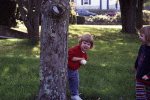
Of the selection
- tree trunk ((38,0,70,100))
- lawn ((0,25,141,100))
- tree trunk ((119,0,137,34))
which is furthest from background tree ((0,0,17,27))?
tree trunk ((38,0,70,100))

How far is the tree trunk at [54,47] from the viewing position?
298cm

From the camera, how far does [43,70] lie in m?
3.21

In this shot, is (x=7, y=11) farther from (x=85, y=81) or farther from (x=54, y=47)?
(x=54, y=47)

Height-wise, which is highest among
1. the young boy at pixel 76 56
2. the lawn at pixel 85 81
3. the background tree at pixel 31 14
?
the background tree at pixel 31 14

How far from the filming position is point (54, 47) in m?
3.08

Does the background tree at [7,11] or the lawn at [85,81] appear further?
the background tree at [7,11]

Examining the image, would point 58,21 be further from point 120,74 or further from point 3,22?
point 3,22

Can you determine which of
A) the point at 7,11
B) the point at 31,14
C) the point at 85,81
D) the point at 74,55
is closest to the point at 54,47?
the point at 74,55

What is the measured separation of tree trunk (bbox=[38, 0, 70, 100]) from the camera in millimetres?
2982

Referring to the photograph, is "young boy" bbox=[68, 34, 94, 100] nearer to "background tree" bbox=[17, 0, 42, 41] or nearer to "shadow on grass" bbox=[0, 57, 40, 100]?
"shadow on grass" bbox=[0, 57, 40, 100]

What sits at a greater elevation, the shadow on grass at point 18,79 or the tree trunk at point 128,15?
the tree trunk at point 128,15

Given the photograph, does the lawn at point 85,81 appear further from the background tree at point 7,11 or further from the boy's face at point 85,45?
the background tree at point 7,11

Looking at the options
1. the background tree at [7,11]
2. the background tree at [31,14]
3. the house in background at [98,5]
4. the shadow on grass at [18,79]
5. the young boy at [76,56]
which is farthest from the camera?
the house in background at [98,5]

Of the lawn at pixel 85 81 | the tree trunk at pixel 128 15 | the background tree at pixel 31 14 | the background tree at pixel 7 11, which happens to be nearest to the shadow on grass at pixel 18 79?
the lawn at pixel 85 81
